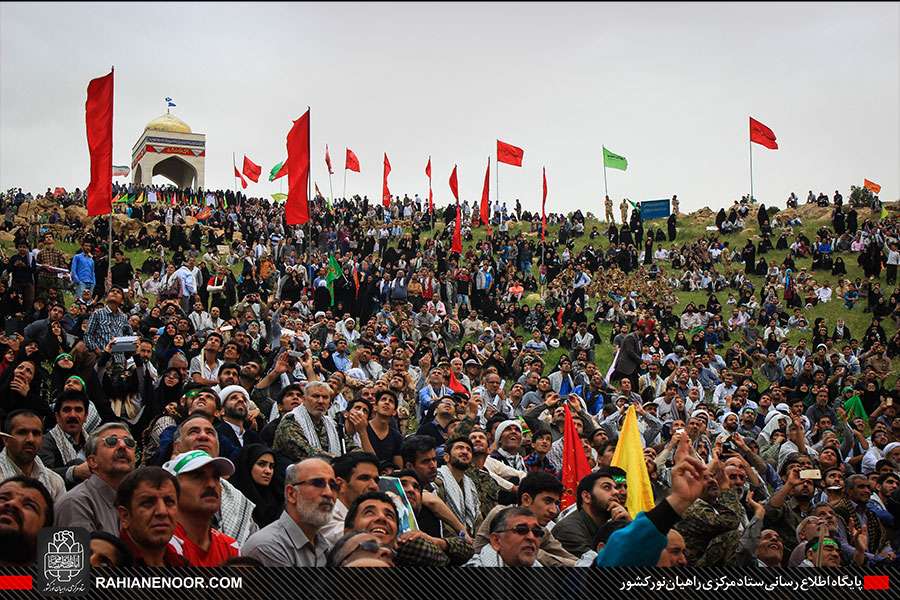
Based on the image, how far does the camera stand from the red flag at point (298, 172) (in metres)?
20.2

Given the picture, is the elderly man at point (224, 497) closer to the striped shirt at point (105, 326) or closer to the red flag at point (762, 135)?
the striped shirt at point (105, 326)

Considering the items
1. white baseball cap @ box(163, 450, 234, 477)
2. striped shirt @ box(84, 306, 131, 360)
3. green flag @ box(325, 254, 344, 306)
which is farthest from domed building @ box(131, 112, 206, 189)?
white baseball cap @ box(163, 450, 234, 477)

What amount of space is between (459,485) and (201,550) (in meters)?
2.90

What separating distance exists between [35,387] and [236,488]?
3566 millimetres

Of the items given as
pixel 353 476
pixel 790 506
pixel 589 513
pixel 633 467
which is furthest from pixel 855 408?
pixel 353 476

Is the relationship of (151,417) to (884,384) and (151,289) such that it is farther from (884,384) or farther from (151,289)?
(884,384)

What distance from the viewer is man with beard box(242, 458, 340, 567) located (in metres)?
4.48

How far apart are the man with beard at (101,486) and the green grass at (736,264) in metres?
15.2

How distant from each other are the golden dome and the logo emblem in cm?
5454

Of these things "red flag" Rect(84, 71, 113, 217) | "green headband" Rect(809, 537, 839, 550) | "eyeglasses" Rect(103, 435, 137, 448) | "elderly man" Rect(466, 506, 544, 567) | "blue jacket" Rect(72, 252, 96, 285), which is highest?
"red flag" Rect(84, 71, 113, 217)

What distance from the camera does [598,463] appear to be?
30.2 ft

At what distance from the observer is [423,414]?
11961mm

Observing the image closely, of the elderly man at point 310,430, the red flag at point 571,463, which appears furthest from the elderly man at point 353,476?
the red flag at point 571,463

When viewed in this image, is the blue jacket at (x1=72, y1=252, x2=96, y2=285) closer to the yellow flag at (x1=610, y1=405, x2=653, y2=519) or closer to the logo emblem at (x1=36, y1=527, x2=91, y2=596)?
the yellow flag at (x1=610, y1=405, x2=653, y2=519)
